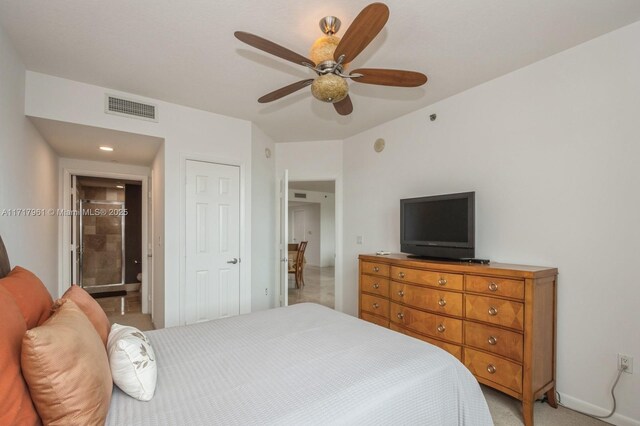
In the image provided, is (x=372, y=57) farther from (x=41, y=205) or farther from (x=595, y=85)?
(x=41, y=205)

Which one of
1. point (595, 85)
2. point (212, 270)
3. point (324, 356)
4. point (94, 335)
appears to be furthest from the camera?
point (212, 270)

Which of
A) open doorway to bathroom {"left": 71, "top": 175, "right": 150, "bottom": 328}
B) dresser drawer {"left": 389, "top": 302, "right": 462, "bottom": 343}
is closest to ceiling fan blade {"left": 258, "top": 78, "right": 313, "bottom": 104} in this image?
dresser drawer {"left": 389, "top": 302, "right": 462, "bottom": 343}

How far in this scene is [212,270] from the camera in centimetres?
351

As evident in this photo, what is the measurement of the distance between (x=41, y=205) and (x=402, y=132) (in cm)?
391

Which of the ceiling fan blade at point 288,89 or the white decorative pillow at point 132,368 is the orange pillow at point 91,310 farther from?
the ceiling fan blade at point 288,89

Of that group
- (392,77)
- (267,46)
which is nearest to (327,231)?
(392,77)

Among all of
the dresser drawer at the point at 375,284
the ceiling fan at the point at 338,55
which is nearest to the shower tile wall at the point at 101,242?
the dresser drawer at the point at 375,284

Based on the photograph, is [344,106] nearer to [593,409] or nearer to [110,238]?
[593,409]

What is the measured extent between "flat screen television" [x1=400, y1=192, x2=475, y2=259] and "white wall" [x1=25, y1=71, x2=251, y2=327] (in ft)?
6.42

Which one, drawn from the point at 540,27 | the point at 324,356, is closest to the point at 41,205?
the point at 324,356

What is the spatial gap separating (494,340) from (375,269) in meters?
1.24

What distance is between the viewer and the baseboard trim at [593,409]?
6.31 feet

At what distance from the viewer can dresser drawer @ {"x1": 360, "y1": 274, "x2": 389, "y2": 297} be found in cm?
300

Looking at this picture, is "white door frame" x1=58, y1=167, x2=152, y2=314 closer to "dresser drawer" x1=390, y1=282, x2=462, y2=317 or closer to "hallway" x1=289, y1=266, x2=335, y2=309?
"hallway" x1=289, y1=266, x2=335, y2=309
